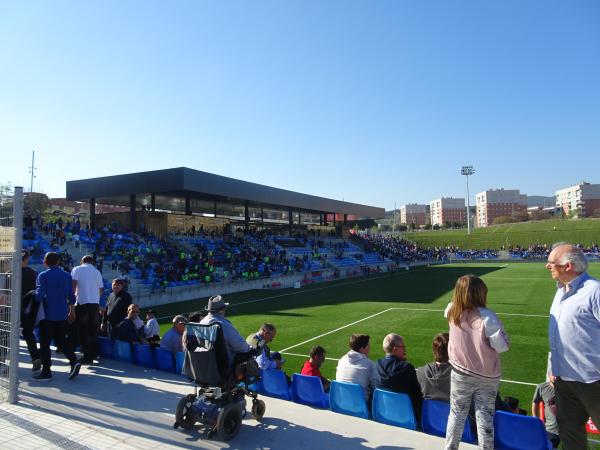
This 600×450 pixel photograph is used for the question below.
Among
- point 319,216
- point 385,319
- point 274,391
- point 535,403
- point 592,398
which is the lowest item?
point 385,319

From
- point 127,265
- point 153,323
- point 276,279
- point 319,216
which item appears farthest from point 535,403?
point 319,216

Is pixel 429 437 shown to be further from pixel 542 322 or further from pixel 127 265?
pixel 127 265

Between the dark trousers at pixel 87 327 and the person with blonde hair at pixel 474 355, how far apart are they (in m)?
5.78

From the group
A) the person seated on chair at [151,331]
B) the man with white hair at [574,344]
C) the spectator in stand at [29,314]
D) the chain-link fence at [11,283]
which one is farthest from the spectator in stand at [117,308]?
the man with white hair at [574,344]

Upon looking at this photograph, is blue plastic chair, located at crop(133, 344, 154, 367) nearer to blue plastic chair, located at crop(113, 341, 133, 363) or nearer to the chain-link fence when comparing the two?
blue plastic chair, located at crop(113, 341, 133, 363)

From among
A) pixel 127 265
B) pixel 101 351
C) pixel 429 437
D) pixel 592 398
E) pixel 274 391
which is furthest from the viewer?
pixel 127 265

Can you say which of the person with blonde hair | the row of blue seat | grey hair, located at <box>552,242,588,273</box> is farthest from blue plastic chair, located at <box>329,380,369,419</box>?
grey hair, located at <box>552,242,588,273</box>

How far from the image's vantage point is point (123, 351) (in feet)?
24.0

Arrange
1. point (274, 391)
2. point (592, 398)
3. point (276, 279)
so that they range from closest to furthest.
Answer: point (592, 398) → point (274, 391) → point (276, 279)

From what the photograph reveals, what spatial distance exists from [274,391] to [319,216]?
1967 inches

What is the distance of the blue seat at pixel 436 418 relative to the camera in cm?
424

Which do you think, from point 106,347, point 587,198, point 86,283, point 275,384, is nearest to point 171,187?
point 106,347

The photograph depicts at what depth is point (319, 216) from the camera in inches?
2180

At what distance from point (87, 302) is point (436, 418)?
217 inches
